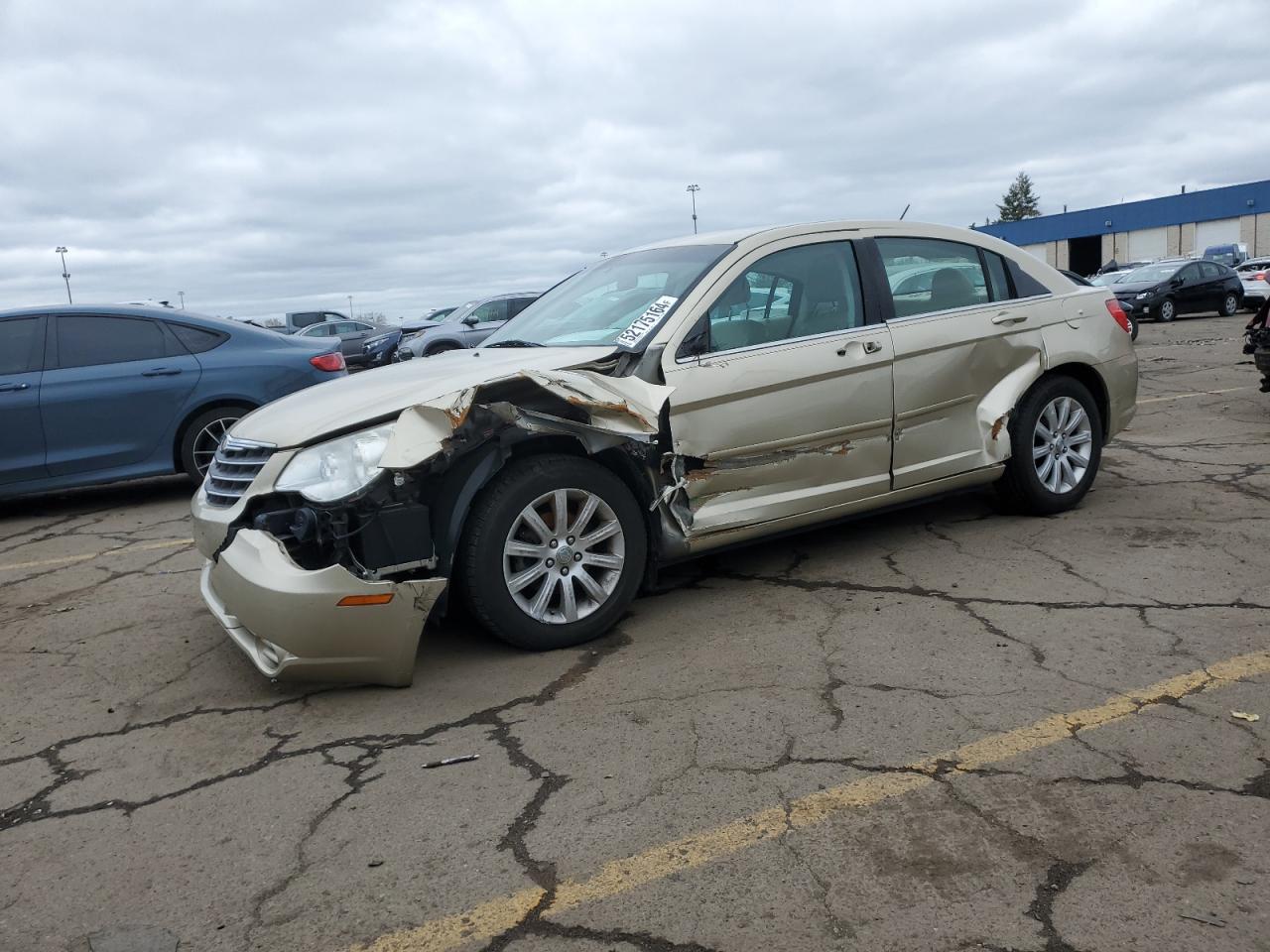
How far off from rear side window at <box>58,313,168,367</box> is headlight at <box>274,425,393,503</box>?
5.04 metres

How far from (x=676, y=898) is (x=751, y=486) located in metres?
2.36

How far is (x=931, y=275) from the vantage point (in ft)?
17.6

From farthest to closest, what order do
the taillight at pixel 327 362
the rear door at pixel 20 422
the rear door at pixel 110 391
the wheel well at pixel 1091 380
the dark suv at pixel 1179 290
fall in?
the dark suv at pixel 1179 290, the taillight at pixel 327 362, the rear door at pixel 110 391, the rear door at pixel 20 422, the wheel well at pixel 1091 380

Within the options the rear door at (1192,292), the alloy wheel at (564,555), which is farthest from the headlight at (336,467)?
the rear door at (1192,292)

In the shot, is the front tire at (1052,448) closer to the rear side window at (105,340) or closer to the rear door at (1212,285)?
the rear side window at (105,340)

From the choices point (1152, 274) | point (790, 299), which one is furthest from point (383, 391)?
point (1152, 274)

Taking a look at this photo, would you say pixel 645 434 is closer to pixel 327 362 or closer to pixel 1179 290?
pixel 327 362

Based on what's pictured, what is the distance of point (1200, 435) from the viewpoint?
27.1 feet

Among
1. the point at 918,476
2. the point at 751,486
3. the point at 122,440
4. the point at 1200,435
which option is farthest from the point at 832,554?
the point at 122,440

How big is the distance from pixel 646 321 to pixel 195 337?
17.0 feet

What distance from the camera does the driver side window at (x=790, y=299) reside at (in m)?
4.65

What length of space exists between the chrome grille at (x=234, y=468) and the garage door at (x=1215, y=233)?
63427 mm

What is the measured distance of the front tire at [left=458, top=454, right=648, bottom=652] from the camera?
3.93 meters

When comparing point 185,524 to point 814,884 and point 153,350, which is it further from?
point 814,884
